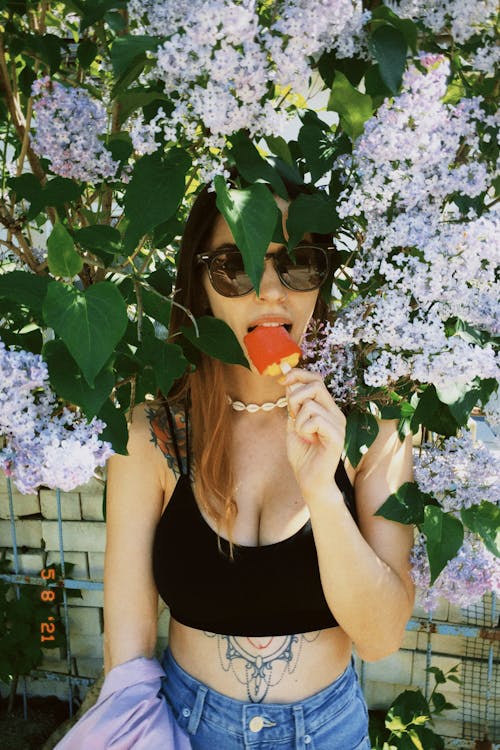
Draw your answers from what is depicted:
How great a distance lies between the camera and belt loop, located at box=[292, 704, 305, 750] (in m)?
1.56

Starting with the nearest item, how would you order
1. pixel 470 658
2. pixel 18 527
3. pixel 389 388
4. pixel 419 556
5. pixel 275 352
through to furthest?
1. pixel 389 388
2. pixel 275 352
3. pixel 419 556
4. pixel 470 658
5. pixel 18 527

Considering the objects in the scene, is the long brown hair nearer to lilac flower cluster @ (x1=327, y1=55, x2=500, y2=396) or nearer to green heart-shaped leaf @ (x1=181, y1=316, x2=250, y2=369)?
green heart-shaped leaf @ (x1=181, y1=316, x2=250, y2=369)

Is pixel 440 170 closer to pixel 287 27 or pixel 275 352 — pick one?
pixel 287 27

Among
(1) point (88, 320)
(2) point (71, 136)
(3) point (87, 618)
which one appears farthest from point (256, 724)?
(3) point (87, 618)

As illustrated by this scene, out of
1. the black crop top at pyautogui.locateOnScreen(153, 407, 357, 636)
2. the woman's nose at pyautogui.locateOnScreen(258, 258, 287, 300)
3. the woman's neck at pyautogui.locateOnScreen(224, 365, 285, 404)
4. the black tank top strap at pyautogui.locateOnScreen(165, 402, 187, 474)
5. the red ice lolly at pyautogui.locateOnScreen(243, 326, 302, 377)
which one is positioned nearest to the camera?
the red ice lolly at pyautogui.locateOnScreen(243, 326, 302, 377)

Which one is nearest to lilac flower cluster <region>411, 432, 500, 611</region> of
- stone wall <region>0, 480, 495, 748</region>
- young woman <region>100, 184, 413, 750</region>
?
young woman <region>100, 184, 413, 750</region>

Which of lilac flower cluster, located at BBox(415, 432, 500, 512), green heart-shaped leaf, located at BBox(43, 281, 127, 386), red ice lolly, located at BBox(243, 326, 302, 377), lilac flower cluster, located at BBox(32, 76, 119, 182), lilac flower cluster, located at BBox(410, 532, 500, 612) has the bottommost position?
lilac flower cluster, located at BBox(410, 532, 500, 612)

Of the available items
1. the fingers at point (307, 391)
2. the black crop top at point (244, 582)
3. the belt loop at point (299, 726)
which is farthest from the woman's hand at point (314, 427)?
the belt loop at point (299, 726)

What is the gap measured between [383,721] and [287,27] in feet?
9.07

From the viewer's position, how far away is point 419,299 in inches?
43.1

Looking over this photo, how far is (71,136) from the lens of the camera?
4.58ft

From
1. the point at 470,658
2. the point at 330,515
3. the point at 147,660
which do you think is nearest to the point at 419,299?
the point at 330,515

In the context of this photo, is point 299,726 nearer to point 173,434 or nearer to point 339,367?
point 173,434

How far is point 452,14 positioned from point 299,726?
4.34 ft
